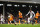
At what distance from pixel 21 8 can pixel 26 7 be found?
958mm

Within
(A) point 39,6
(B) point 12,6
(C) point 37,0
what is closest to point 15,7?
(B) point 12,6

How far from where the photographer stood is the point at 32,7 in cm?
2381

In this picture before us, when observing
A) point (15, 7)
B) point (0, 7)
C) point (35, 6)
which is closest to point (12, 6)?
point (15, 7)

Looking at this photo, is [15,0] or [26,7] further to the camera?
[26,7]

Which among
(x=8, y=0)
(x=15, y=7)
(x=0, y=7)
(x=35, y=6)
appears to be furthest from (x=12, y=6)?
(x=8, y=0)

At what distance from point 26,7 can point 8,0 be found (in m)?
6.23

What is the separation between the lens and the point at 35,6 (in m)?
24.4

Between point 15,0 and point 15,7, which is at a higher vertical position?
point 15,0

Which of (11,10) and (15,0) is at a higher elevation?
(15,0)

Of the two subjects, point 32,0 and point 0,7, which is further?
point 0,7

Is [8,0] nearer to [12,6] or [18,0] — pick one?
[18,0]

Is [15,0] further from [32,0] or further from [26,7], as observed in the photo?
[26,7]

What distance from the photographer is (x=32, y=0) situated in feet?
63.7

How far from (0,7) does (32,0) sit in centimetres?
754
